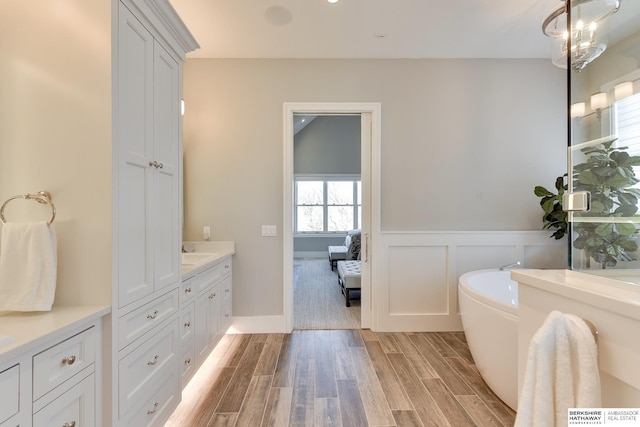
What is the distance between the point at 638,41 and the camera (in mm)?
688

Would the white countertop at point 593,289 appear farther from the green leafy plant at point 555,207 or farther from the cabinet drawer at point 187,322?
the green leafy plant at point 555,207

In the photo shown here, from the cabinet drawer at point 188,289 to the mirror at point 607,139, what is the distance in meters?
1.95

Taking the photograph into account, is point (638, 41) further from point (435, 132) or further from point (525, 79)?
point (525, 79)

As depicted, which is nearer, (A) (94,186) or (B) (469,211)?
(A) (94,186)

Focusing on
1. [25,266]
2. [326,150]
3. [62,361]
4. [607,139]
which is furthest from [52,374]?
[326,150]

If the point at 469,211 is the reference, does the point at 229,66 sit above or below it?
above

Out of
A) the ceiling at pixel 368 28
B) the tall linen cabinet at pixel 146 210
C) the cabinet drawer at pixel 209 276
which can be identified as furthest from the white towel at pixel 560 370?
the ceiling at pixel 368 28

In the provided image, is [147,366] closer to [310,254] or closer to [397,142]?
[397,142]

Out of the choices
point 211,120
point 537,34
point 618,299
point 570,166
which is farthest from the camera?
point 211,120

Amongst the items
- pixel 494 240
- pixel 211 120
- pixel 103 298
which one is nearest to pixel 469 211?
pixel 494 240

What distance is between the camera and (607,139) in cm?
75

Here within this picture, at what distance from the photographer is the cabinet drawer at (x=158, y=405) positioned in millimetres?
1300

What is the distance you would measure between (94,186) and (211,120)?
1986 millimetres

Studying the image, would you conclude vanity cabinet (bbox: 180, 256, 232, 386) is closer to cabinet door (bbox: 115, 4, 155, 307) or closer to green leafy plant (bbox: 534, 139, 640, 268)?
cabinet door (bbox: 115, 4, 155, 307)
